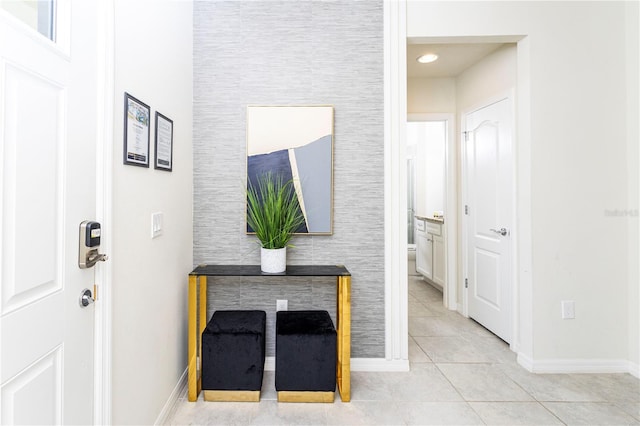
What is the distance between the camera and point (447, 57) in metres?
3.16

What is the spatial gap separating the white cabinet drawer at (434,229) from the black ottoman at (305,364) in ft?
9.08

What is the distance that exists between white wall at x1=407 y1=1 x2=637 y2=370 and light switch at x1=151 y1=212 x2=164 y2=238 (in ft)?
8.06

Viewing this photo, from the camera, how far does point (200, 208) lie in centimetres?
240

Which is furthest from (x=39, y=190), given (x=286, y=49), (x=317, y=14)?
(x=317, y=14)

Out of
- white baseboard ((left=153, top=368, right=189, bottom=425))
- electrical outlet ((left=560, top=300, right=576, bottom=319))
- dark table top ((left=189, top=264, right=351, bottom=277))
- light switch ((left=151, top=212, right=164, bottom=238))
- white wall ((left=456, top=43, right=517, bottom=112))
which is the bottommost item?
white baseboard ((left=153, top=368, right=189, bottom=425))

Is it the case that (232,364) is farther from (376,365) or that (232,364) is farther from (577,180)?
(577,180)

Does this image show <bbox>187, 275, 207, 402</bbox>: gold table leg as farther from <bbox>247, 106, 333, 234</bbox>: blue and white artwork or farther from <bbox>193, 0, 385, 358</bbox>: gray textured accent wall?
<bbox>247, 106, 333, 234</bbox>: blue and white artwork

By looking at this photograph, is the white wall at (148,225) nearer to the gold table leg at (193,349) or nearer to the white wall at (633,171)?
the gold table leg at (193,349)

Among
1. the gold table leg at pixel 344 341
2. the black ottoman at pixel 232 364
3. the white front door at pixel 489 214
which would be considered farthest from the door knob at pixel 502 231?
the black ottoman at pixel 232 364

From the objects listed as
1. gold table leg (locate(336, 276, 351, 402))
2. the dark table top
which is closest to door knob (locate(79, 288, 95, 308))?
the dark table top

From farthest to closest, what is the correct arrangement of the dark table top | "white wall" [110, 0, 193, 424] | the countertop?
the countertop, the dark table top, "white wall" [110, 0, 193, 424]

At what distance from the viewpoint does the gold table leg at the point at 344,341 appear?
6.67 ft

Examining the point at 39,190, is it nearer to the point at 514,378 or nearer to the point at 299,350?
the point at 299,350

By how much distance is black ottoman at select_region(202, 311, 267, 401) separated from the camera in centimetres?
198
